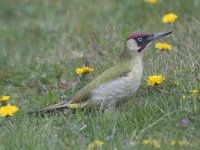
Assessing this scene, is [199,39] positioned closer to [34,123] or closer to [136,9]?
[136,9]

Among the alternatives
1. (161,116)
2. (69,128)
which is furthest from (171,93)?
(69,128)

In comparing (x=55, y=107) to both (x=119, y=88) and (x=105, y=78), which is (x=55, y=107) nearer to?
(x=105, y=78)

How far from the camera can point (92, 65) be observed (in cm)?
641

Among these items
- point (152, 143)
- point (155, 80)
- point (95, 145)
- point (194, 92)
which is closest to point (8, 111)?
point (95, 145)

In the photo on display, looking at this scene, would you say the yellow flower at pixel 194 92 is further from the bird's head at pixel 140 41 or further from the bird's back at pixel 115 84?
the bird's head at pixel 140 41

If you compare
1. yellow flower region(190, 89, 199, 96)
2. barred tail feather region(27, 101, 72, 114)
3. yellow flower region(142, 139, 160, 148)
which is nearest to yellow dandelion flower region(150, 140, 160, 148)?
yellow flower region(142, 139, 160, 148)

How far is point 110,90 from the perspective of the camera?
17.5 ft

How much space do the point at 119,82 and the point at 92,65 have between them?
45.5 inches

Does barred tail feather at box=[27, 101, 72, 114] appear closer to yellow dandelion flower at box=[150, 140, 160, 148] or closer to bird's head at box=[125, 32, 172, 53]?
bird's head at box=[125, 32, 172, 53]

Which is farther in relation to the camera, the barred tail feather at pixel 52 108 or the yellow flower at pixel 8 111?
the barred tail feather at pixel 52 108

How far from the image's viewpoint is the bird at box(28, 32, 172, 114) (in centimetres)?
530

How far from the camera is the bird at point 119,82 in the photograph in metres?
→ 5.30

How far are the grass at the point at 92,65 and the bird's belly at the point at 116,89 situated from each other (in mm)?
102

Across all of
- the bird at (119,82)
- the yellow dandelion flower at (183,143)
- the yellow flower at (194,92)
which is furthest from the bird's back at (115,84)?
the yellow dandelion flower at (183,143)
